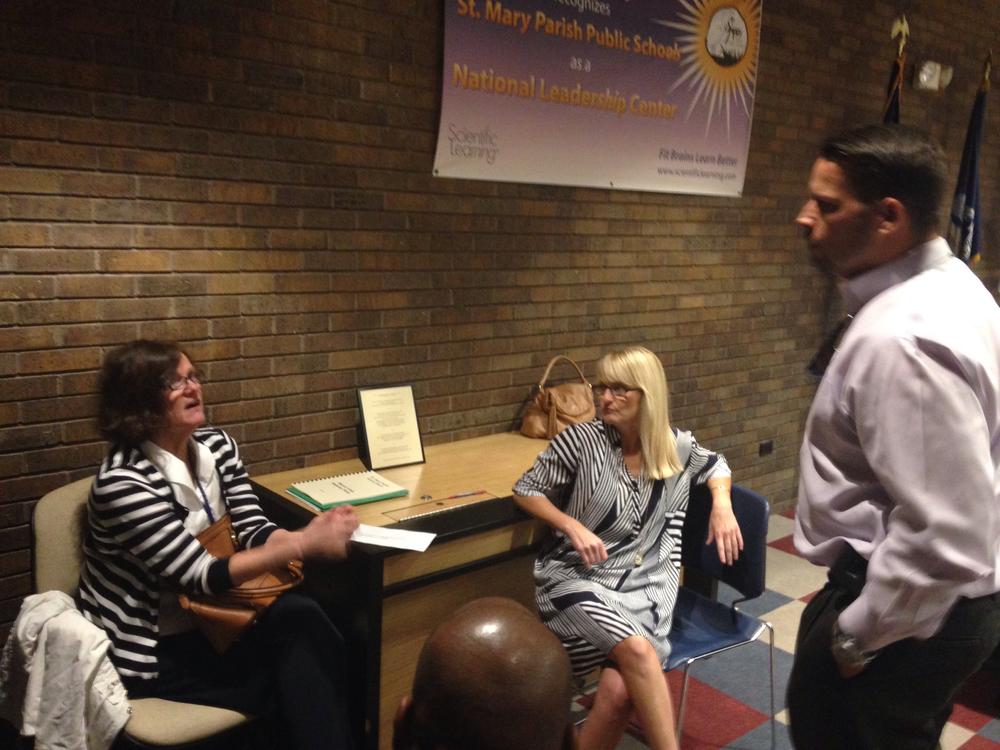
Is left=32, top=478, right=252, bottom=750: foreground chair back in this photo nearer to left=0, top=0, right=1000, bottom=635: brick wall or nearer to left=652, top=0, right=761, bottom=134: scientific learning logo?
left=0, top=0, right=1000, bottom=635: brick wall

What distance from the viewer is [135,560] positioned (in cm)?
208

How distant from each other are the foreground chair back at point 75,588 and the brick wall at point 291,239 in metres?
0.36

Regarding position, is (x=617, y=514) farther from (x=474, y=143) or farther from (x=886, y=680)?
(x=474, y=143)

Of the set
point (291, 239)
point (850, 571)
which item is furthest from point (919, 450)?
point (291, 239)

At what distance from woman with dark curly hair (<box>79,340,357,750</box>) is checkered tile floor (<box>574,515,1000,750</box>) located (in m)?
1.07

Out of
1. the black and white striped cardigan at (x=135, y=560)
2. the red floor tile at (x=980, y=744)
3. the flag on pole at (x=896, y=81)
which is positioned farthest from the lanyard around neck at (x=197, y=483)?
the flag on pole at (x=896, y=81)

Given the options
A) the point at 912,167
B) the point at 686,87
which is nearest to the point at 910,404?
the point at 912,167

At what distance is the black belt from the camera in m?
1.55

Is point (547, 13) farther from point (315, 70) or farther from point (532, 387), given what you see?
point (532, 387)

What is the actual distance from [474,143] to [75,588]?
6.61 ft

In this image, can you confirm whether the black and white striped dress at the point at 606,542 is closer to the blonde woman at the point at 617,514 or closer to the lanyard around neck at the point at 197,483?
the blonde woman at the point at 617,514

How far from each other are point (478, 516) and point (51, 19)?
5.90ft

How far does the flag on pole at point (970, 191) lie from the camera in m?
5.39

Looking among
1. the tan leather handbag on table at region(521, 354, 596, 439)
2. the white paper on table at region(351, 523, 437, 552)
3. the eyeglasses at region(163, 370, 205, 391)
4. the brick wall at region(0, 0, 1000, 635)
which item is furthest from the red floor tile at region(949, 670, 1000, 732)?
the eyeglasses at region(163, 370, 205, 391)
